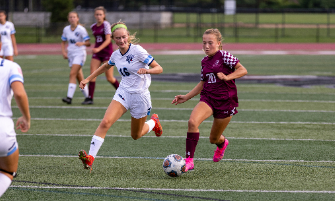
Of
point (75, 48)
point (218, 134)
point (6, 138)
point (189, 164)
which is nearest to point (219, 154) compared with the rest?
point (218, 134)

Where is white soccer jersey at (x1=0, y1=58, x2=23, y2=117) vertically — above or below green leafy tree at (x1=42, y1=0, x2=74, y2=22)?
below

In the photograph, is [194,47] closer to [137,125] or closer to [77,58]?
[77,58]

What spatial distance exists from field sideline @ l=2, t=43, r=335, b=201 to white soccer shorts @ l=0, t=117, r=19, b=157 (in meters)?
1.25

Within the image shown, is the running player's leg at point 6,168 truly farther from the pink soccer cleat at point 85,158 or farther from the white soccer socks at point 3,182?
the pink soccer cleat at point 85,158

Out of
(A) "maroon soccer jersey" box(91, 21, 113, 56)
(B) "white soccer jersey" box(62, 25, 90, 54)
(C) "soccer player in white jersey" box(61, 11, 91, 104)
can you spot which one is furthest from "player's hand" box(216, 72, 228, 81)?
(B) "white soccer jersey" box(62, 25, 90, 54)

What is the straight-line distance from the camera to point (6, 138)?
387 centimetres

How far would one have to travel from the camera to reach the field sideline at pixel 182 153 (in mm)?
5219

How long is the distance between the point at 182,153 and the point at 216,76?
1.63 m

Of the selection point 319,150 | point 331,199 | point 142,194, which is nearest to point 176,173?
point 142,194

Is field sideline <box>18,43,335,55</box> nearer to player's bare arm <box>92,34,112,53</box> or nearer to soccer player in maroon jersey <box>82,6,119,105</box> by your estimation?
soccer player in maroon jersey <box>82,6,119,105</box>

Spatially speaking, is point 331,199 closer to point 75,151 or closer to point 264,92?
point 75,151

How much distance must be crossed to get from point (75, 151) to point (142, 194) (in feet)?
8.07

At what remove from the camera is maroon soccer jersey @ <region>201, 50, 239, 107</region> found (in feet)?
19.5

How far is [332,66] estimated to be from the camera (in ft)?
67.9
